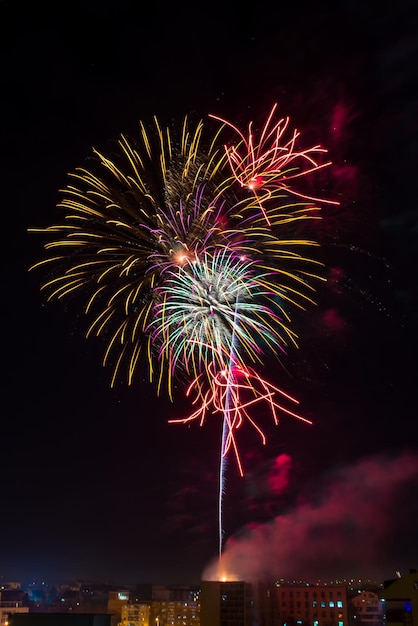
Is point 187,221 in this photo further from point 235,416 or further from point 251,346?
point 235,416

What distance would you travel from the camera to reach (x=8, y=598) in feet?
165

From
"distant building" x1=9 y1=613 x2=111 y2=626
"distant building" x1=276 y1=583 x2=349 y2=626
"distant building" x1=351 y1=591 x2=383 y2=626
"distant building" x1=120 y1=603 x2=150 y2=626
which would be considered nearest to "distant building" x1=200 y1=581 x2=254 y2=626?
"distant building" x1=276 y1=583 x2=349 y2=626

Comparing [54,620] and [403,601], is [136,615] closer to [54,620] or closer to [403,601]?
[54,620]

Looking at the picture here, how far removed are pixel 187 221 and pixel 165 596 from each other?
179 ft

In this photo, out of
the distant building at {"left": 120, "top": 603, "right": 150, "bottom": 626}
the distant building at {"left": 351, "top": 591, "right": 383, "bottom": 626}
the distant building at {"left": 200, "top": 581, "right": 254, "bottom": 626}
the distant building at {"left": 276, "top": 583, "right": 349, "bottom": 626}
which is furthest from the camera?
the distant building at {"left": 120, "top": 603, "right": 150, "bottom": 626}

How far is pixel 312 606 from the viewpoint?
2773 centimetres

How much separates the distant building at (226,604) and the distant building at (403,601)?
Result: 10253 millimetres

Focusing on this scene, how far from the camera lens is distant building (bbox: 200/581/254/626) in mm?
22828

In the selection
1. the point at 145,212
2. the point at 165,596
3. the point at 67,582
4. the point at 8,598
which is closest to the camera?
the point at 145,212

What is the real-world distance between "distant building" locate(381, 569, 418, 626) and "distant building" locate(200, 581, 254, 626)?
33.6 ft

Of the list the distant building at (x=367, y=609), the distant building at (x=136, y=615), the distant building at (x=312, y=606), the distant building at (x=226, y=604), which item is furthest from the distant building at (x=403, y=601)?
the distant building at (x=136, y=615)

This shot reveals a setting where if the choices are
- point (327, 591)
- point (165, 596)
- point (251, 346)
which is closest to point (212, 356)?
point (251, 346)

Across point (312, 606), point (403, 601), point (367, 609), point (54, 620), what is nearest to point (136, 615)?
point (54, 620)

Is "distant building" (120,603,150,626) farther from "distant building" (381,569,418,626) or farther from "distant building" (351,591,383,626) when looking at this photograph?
"distant building" (381,569,418,626)
